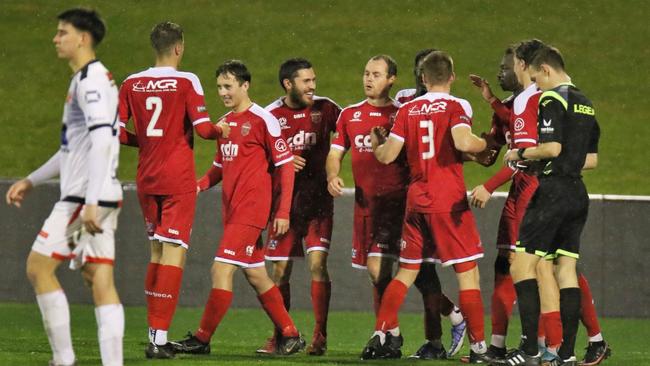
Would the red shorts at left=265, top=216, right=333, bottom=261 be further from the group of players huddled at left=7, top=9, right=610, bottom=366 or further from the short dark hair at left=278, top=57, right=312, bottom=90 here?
the short dark hair at left=278, top=57, right=312, bottom=90

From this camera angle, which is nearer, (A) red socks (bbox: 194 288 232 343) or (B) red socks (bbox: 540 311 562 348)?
(B) red socks (bbox: 540 311 562 348)

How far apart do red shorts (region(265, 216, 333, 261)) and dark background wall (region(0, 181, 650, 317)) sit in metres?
3.55

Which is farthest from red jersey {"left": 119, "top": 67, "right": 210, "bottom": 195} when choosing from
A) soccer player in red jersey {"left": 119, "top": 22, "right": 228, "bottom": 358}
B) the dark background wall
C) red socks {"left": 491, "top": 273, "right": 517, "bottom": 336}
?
the dark background wall

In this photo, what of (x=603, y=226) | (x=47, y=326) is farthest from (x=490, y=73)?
(x=47, y=326)

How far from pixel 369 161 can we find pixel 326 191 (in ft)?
1.89

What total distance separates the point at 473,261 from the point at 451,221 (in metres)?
0.32

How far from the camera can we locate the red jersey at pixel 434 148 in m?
8.45

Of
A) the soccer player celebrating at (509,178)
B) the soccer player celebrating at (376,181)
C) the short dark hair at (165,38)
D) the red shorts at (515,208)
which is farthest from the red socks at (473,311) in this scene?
the short dark hair at (165,38)

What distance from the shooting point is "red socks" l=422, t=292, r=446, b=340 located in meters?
9.13

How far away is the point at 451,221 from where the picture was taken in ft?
27.7

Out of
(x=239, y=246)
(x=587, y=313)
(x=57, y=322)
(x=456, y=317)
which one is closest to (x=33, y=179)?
(x=57, y=322)

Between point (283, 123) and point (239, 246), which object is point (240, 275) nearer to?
point (283, 123)

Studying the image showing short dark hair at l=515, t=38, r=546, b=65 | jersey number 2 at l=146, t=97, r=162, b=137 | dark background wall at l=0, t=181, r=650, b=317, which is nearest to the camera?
short dark hair at l=515, t=38, r=546, b=65

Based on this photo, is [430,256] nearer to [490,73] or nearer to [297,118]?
[297,118]
